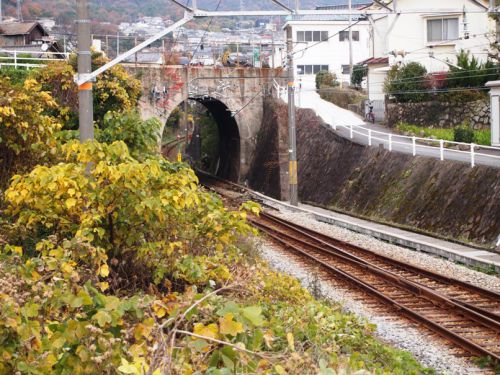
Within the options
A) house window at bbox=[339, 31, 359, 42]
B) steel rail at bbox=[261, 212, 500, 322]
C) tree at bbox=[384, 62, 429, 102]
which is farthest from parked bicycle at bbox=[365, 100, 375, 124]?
house window at bbox=[339, 31, 359, 42]

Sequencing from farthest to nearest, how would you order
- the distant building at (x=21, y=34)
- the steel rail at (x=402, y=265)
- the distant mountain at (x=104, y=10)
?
the distant mountain at (x=104, y=10) < the distant building at (x=21, y=34) < the steel rail at (x=402, y=265)

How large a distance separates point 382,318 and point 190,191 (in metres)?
5.09

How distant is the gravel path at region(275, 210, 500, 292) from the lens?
14.8 meters

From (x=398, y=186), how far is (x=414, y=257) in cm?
785

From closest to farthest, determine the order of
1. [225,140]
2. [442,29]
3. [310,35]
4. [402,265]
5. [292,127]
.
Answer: [402,265] → [292,127] → [442,29] → [225,140] → [310,35]

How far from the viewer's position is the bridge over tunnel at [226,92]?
36.2 meters

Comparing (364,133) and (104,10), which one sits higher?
(104,10)

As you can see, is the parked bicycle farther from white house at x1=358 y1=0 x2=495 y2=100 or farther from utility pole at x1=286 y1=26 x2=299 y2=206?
utility pole at x1=286 y1=26 x2=299 y2=206

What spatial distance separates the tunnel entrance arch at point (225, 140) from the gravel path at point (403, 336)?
25153 mm

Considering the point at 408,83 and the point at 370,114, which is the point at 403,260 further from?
the point at 370,114

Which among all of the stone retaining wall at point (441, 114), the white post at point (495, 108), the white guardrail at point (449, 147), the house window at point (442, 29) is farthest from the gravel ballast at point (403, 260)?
the house window at point (442, 29)

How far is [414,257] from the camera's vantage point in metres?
17.4

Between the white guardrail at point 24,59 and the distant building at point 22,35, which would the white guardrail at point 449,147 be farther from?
the distant building at point 22,35

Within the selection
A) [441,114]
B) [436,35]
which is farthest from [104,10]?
[441,114]
